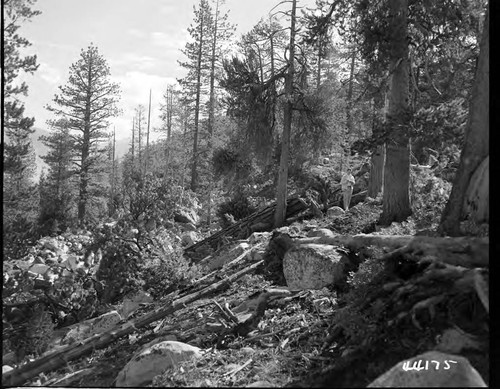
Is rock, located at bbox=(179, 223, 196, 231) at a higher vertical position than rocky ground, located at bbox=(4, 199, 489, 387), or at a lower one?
lower

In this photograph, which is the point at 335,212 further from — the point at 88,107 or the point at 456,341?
the point at 456,341

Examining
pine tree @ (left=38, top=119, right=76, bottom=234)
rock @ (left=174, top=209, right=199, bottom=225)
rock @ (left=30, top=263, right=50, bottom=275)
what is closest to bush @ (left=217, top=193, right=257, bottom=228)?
rock @ (left=174, top=209, right=199, bottom=225)

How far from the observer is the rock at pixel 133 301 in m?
7.16

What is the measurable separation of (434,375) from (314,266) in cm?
325

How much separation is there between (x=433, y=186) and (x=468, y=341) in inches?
322

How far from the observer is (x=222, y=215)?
1725 centimetres

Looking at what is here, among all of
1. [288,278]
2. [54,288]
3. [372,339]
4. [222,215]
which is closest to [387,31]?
[288,278]

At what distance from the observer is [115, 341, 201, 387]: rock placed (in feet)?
10.3

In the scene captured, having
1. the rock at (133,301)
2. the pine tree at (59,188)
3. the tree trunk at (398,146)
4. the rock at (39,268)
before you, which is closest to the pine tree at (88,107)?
the pine tree at (59,188)

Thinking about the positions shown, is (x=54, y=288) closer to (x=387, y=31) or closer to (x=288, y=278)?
(x=288, y=278)

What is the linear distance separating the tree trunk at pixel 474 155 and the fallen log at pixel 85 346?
11.6ft

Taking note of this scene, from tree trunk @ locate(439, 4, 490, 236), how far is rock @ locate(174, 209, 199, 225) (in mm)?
16434

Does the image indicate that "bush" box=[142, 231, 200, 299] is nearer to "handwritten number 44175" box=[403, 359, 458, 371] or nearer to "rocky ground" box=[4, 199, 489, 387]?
"rocky ground" box=[4, 199, 489, 387]

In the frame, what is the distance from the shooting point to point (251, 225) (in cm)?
1480
